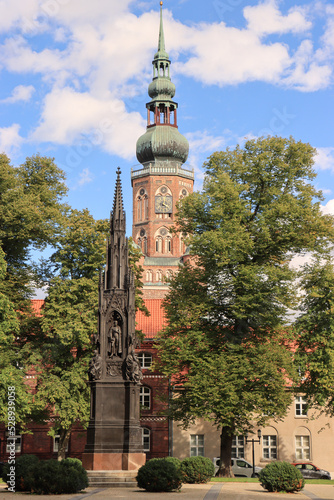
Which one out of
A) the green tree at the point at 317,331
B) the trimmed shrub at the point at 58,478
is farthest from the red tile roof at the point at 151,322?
the trimmed shrub at the point at 58,478

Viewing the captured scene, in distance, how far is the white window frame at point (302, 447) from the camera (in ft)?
140

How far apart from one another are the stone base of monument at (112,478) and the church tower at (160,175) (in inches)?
2820

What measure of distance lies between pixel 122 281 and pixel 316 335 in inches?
488

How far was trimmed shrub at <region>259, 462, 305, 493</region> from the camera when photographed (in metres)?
21.5

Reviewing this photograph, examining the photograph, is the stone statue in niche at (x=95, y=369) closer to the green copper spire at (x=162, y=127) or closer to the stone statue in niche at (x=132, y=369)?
the stone statue in niche at (x=132, y=369)

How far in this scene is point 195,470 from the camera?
24.4m

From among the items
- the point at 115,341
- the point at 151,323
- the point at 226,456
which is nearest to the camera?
the point at 115,341

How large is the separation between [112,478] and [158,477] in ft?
7.18

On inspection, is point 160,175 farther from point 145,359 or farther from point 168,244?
point 145,359

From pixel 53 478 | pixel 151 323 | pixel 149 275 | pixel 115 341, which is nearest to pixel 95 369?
pixel 115 341

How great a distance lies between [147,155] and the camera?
3819 inches

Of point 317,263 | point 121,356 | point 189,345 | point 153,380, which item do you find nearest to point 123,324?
point 121,356

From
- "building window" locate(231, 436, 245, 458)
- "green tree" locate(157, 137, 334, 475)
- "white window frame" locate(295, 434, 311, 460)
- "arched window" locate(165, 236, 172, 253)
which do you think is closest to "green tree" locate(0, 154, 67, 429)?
"green tree" locate(157, 137, 334, 475)

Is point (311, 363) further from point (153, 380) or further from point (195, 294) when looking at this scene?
point (153, 380)
